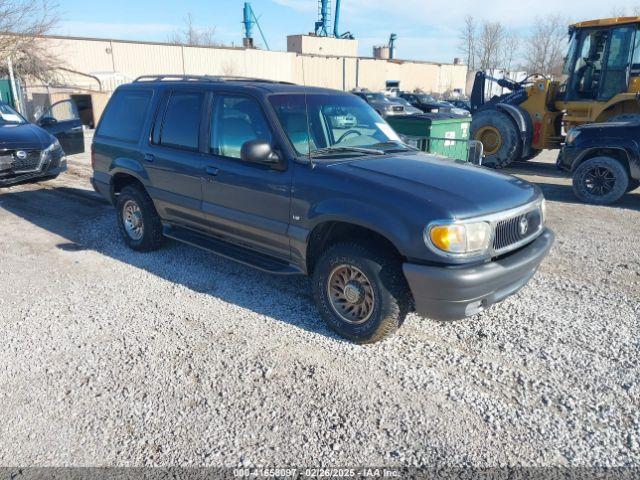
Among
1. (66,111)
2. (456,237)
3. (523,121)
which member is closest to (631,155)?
(523,121)

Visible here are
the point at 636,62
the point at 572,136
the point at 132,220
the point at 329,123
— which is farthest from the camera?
the point at 636,62

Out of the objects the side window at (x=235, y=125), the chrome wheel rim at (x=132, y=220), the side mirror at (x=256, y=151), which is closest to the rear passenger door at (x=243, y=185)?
the side window at (x=235, y=125)

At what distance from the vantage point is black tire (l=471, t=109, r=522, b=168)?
11.6 metres

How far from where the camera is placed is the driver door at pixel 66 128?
958cm

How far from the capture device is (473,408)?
3.03 m

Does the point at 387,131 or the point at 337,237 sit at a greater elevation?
the point at 387,131

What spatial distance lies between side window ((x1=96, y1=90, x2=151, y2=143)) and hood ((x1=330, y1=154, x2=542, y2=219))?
2.74 metres

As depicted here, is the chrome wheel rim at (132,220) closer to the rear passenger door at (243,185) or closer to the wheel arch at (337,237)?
the rear passenger door at (243,185)

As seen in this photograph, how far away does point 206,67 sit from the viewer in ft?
136

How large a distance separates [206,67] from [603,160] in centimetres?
3855

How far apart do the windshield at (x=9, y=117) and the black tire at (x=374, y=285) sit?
7.89 metres

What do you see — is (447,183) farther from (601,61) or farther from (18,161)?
(601,61)

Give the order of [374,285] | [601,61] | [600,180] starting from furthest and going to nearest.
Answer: [601,61] → [600,180] → [374,285]

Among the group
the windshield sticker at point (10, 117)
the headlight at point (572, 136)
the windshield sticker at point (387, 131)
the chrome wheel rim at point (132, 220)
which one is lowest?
the chrome wheel rim at point (132, 220)
